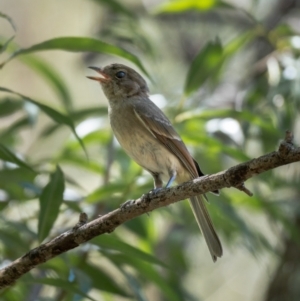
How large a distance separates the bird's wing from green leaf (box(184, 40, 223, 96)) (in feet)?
1.03

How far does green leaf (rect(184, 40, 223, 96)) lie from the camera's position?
3.93 m

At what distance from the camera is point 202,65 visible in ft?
13.0

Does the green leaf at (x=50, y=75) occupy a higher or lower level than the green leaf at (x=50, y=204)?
higher

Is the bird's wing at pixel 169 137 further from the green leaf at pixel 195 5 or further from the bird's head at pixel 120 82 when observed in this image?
the green leaf at pixel 195 5

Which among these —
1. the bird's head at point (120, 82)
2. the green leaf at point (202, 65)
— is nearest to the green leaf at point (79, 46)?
the green leaf at point (202, 65)

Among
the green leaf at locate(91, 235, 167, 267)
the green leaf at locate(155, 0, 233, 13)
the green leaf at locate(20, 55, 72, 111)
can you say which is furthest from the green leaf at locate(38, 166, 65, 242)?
the green leaf at locate(155, 0, 233, 13)

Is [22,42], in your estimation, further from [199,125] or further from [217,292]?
[199,125]

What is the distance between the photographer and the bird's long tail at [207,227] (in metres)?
3.19

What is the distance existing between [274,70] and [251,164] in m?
2.72

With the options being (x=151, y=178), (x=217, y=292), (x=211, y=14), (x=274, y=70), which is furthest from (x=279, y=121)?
(x=217, y=292)

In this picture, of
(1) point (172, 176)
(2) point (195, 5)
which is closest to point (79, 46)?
(1) point (172, 176)

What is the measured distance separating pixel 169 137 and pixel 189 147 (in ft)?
3.55

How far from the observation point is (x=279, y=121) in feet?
14.2

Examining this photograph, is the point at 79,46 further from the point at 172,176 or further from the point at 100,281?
the point at 100,281
